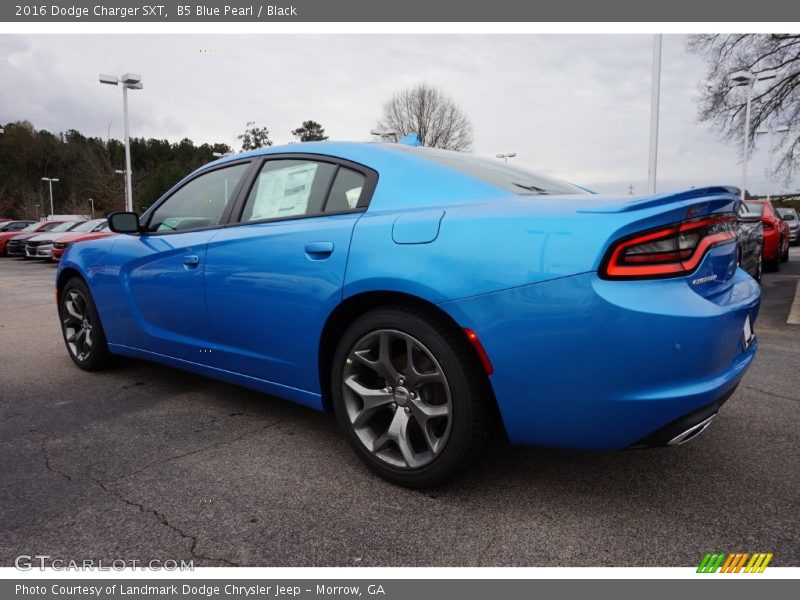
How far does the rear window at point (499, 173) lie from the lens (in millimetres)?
2554

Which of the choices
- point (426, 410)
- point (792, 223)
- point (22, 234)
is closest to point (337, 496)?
point (426, 410)

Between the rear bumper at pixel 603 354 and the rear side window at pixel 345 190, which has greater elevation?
the rear side window at pixel 345 190

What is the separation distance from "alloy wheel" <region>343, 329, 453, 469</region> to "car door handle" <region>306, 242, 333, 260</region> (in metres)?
0.40

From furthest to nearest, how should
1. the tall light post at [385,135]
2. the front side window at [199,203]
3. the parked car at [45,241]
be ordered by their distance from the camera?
the tall light post at [385,135]
the parked car at [45,241]
the front side window at [199,203]

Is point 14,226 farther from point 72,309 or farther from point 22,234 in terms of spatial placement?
point 72,309

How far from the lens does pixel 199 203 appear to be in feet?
11.1

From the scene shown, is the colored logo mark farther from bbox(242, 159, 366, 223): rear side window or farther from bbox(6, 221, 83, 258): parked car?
bbox(6, 221, 83, 258): parked car

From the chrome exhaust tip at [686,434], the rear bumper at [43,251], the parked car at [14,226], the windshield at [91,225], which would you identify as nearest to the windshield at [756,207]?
the chrome exhaust tip at [686,434]

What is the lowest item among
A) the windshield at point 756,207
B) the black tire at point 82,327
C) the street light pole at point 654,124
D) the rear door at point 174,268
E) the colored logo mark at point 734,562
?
the colored logo mark at point 734,562

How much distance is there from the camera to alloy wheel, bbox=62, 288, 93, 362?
4180mm

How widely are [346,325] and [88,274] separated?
2.46 metres

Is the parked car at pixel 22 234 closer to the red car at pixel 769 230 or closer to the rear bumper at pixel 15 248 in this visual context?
the rear bumper at pixel 15 248

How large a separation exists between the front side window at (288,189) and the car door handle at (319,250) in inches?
9.5

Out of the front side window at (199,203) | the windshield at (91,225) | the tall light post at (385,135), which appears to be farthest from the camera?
the tall light post at (385,135)
